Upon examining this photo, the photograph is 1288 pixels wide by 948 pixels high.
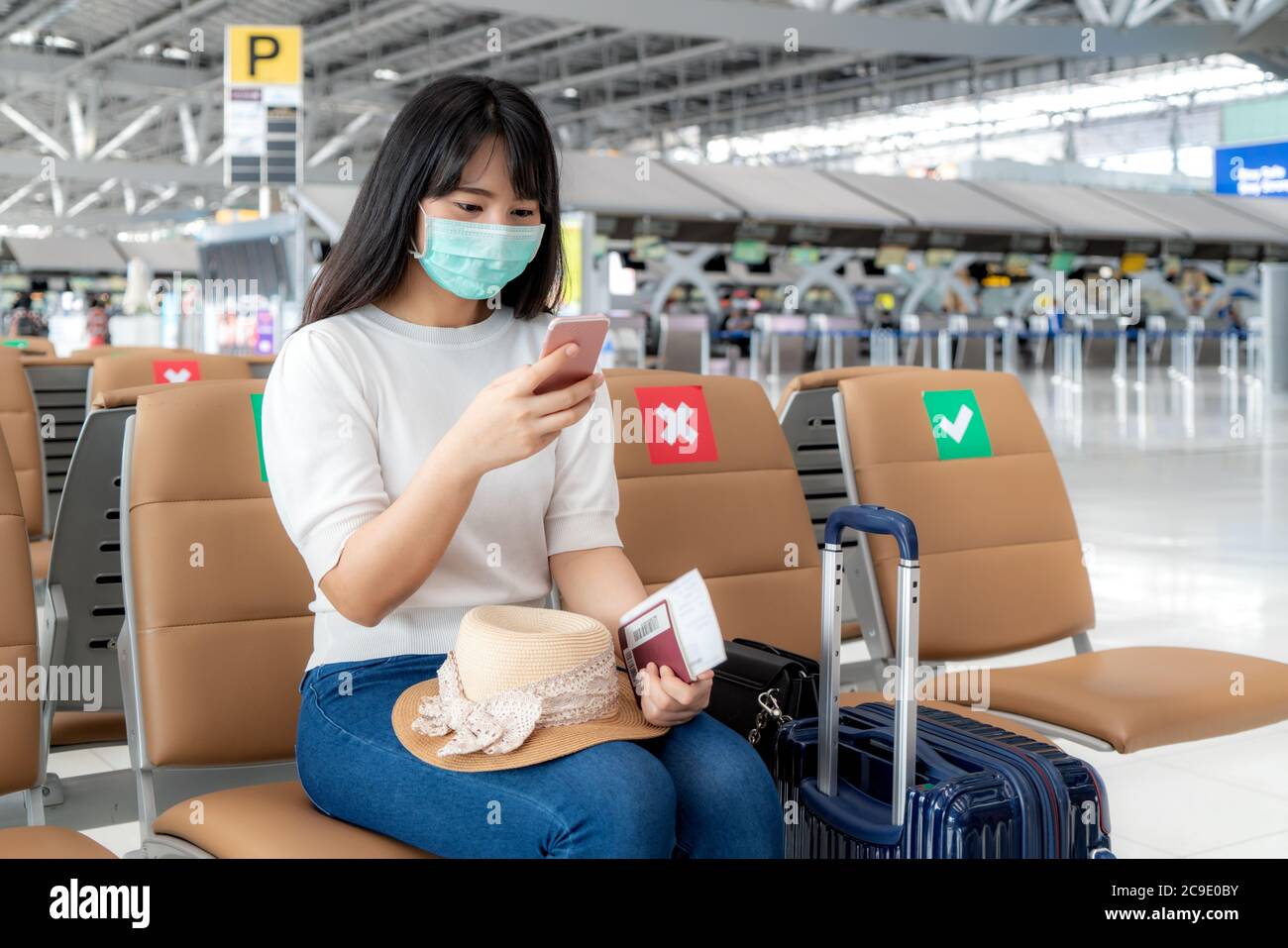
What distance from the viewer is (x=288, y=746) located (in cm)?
173

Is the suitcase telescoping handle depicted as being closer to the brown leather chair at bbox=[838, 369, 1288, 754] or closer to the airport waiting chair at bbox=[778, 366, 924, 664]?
the brown leather chair at bbox=[838, 369, 1288, 754]

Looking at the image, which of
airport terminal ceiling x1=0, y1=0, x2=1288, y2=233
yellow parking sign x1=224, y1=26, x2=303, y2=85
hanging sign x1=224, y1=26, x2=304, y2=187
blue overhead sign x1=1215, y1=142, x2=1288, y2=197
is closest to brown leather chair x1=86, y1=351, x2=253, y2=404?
hanging sign x1=224, y1=26, x2=304, y2=187

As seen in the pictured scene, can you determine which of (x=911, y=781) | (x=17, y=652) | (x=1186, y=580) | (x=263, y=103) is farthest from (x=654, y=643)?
(x=263, y=103)

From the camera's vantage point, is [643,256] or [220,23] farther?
[220,23]

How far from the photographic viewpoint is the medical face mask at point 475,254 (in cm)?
Result: 152

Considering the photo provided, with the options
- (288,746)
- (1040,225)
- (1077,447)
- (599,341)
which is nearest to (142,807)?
(288,746)

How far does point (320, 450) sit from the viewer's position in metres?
1.46

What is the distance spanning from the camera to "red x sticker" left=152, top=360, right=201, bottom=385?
388 centimetres

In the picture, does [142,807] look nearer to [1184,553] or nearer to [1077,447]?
[1184,553]

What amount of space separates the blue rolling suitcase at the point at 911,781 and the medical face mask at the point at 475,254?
479 millimetres

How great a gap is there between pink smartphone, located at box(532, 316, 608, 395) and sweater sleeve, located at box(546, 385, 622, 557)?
10.4 inches

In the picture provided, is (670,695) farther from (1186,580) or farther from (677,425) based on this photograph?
(1186,580)

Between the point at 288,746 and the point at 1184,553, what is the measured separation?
15.1 feet

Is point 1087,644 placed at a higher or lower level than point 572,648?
lower
